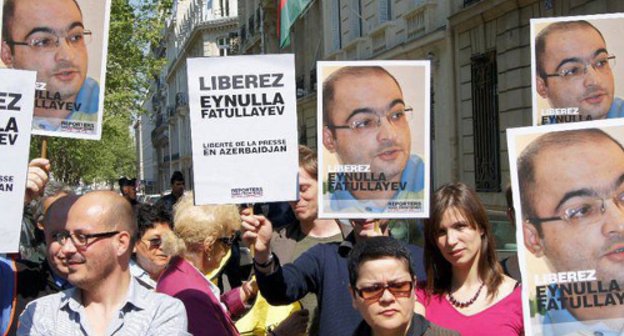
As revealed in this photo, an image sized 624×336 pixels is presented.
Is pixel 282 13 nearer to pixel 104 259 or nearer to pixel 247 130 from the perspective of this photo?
pixel 247 130

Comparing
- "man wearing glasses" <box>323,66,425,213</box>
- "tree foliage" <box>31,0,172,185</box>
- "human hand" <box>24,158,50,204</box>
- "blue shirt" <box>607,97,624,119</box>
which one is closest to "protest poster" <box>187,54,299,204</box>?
"man wearing glasses" <box>323,66,425,213</box>

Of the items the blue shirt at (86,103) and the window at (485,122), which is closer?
the blue shirt at (86,103)

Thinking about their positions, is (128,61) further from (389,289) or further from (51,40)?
(389,289)

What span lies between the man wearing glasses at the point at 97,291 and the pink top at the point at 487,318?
1033 millimetres

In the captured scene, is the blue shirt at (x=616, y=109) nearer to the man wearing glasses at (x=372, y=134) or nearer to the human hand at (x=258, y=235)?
the man wearing glasses at (x=372, y=134)

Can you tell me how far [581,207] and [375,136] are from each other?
4.50 feet

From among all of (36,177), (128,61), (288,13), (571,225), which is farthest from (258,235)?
(128,61)

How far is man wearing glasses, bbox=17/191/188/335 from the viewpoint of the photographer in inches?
135

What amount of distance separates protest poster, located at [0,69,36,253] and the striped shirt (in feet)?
1.37

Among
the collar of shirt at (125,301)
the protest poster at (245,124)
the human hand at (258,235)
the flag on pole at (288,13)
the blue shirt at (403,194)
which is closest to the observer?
Answer: the collar of shirt at (125,301)

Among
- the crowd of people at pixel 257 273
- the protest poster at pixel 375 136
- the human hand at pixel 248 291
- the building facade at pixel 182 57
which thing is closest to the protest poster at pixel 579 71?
the protest poster at pixel 375 136

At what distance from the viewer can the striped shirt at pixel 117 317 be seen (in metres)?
3.41

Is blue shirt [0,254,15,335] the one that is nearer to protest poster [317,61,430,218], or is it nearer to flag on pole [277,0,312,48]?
protest poster [317,61,430,218]

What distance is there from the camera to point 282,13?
59.2 ft
